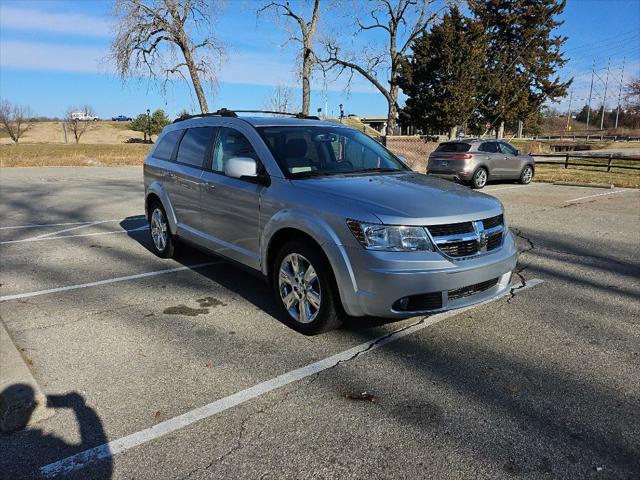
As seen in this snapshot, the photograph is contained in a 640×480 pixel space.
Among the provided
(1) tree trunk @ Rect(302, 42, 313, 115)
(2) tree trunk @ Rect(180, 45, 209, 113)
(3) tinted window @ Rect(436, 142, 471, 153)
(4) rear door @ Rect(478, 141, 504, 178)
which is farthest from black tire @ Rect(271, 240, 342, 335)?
(2) tree trunk @ Rect(180, 45, 209, 113)

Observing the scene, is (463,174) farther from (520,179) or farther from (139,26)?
(139,26)

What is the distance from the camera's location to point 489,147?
15.9 m

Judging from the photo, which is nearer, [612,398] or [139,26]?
[612,398]

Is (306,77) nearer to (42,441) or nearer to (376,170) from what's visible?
(376,170)

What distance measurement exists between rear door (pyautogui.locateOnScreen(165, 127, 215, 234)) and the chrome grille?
9.08 feet

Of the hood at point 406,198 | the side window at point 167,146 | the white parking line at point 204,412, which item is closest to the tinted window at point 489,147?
the side window at point 167,146

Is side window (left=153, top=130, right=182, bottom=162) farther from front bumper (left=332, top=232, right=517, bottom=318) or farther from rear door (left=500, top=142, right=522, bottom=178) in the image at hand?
rear door (left=500, top=142, right=522, bottom=178)

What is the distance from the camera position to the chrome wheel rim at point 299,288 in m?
3.79

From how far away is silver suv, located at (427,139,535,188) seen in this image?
1510cm

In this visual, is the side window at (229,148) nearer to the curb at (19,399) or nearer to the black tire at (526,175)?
the curb at (19,399)

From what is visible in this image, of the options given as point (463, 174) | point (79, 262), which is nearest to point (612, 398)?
point (79, 262)

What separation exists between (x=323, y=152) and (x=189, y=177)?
1.64 meters

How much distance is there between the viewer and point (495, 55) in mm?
45688

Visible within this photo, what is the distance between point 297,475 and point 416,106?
31646 mm
